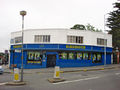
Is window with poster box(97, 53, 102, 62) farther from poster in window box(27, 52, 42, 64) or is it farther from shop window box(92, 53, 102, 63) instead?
poster in window box(27, 52, 42, 64)

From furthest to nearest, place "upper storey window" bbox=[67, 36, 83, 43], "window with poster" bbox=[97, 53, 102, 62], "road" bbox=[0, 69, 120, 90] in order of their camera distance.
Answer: "window with poster" bbox=[97, 53, 102, 62]
"upper storey window" bbox=[67, 36, 83, 43]
"road" bbox=[0, 69, 120, 90]

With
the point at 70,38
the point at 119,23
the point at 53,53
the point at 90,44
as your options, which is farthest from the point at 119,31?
the point at 53,53

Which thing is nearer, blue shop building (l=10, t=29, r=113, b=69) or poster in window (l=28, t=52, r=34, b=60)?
blue shop building (l=10, t=29, r=113, b=69)

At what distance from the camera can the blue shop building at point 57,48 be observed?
26.5m

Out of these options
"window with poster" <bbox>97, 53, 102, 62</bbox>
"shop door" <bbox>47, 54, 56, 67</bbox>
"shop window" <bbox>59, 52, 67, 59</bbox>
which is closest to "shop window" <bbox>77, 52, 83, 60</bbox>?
"shop window" <bbox>59, 52, 67, 59</bbox>

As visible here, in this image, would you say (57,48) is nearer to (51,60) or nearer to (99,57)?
(51,60)

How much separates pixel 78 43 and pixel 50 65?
5958mm

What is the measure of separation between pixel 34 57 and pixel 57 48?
13.8 ft

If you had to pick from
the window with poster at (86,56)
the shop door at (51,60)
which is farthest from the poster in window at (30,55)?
the window with poster at (86,56)

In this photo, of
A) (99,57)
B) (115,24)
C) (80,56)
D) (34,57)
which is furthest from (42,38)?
(115,24)

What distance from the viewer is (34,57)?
2706cm

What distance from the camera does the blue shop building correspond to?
26484 millimetres

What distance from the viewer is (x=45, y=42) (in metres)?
26.8

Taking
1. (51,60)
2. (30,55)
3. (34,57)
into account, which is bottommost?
(51,60)
